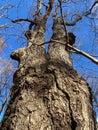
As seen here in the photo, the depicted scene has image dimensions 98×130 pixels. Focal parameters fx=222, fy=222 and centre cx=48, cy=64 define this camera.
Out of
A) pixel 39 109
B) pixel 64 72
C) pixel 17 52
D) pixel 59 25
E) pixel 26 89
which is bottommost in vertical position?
pixel 39 109

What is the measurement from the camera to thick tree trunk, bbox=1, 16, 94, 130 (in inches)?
87.2

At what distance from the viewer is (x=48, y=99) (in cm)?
245

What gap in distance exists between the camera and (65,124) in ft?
7.20

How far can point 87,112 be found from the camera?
8.03 feet

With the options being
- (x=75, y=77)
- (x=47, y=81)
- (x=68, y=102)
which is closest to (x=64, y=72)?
(x=75, y=77)

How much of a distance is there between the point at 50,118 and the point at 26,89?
1.80ft

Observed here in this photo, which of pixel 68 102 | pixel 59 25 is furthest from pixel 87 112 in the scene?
pixel 59 25

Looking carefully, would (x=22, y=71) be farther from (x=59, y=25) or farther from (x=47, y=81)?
(x=59, y=25)

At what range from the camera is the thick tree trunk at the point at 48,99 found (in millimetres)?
2215

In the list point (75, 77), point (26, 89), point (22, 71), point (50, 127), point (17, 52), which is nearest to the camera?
point (50, 127)

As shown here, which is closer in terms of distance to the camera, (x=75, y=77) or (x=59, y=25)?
(x=75, y=77)

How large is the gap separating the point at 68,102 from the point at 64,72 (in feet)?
1.86

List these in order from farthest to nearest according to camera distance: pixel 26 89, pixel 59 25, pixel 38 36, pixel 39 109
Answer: pixel 59 25 < pixel 38 36 < pixel 26 89 < pixel 39 109

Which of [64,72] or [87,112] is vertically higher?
[64,72]
